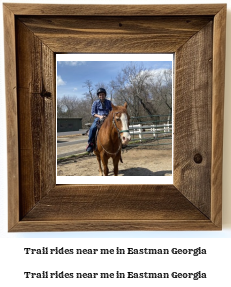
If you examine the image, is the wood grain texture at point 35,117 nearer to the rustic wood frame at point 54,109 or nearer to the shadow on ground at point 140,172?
the rustic wood frame at point 54,109

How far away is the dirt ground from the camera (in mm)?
633

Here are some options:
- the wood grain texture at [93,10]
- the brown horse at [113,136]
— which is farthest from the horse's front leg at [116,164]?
the wood grain texture at [93,10]

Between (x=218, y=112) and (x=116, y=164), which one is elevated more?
(x=218, y=112)

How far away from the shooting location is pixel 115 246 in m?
0.65

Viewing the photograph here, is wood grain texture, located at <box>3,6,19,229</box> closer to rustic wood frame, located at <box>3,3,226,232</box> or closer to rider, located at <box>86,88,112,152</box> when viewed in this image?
rustic wood frame, located at <box>3,3,226,232</box>

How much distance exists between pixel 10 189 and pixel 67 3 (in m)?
0.49

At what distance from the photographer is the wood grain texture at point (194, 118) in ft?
1.99

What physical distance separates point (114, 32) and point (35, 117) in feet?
0.95

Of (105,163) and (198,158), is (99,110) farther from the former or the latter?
(198,158)

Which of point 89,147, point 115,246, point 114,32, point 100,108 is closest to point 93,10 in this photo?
point 114,32

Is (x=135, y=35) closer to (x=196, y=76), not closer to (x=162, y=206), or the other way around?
(x=196, y=76)

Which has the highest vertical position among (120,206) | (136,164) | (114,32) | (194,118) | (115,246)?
(114,32)

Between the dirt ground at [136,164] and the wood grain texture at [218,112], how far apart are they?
0.11 m

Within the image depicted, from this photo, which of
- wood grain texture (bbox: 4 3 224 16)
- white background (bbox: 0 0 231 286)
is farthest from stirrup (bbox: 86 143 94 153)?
wood grain texture (bbox: 4 3 224 16)
